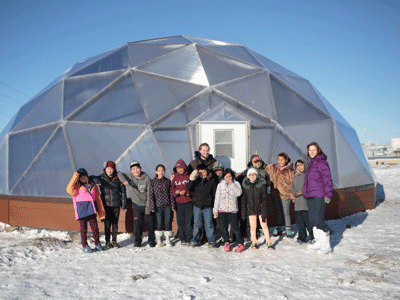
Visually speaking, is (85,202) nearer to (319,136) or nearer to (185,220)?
(185,220)

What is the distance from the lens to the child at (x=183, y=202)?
22.4 feet

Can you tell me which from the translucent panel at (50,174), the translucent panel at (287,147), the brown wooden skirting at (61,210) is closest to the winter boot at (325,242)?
the brown wooden skirting at (61,210)

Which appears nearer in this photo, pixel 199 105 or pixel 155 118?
pixel 155 118

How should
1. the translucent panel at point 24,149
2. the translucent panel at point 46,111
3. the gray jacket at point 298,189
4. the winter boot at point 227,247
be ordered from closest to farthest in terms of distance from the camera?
the winter boot at point 227,247 → the gray jacket at point 298,189 → the translucent panel at point 24,149 → the translucent panel at point 46,111

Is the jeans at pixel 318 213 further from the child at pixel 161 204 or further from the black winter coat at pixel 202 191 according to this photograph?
the child at pixel 161 204

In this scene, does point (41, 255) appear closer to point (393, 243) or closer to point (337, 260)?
point (337, 260)

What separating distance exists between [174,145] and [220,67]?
3539 mm

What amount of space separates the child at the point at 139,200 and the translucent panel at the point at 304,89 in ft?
20.5

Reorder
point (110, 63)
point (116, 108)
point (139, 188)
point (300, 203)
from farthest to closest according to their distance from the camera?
point (110, 63), point (116, 108), point (139, 188), point (300, 203)

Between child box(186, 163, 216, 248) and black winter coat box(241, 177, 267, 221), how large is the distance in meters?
0.71

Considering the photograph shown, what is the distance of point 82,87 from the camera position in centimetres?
995

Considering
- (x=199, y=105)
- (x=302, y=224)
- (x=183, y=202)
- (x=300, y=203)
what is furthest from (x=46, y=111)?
(x=302, y=224)

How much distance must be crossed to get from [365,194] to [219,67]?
6410 millimetres

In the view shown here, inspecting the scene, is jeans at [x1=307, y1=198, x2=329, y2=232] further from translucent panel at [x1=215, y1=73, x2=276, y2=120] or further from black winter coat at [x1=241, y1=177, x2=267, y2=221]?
translucent panel at [x1=215, y1=73, x2=276, y2=120]
